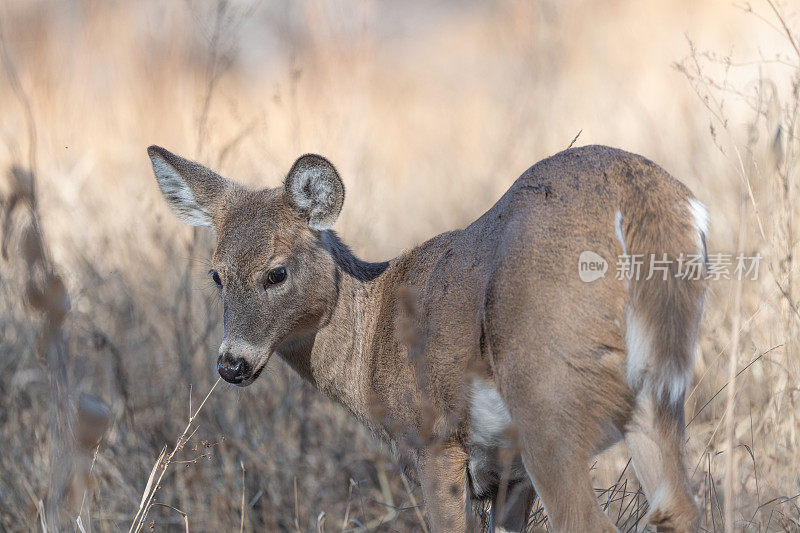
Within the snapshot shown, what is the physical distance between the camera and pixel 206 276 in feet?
20.2

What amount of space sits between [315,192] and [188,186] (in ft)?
2.54

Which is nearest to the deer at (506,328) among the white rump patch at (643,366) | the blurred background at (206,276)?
the white rump patch at (643,366)

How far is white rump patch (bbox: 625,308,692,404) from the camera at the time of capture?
10.8 feet

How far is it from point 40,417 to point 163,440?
0.73 meters

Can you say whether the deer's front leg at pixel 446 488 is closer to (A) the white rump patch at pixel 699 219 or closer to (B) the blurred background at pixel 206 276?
(B) the blurred background at pixel 206 276

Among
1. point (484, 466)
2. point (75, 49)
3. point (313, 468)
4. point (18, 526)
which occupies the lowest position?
point (18, 526)

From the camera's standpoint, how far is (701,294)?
3420mm

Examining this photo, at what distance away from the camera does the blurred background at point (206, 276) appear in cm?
458

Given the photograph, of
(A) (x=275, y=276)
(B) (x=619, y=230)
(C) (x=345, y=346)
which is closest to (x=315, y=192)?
(A) (x=275, y=276)

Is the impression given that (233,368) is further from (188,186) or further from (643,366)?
(643,366)

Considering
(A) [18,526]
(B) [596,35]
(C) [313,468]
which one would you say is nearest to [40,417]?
(A) [18,526]

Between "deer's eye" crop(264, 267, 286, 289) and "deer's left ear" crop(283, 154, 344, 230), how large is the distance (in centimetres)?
33

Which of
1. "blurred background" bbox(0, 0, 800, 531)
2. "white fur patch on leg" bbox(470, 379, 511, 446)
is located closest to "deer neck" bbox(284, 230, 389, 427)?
"blurred background" bbox(0, 0, 800, 531)

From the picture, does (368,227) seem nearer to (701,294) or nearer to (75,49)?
(75,49)
